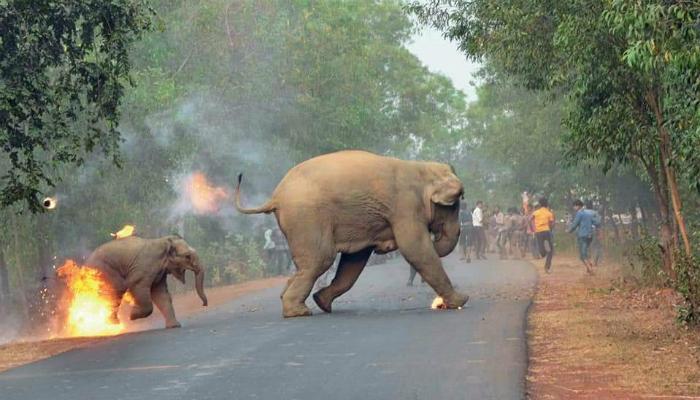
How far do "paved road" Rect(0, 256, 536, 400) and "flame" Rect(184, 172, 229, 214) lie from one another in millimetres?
13693

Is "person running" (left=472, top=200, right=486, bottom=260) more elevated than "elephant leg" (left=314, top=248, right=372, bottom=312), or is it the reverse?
"person running" (left=472, top=200, right=486, bottom=260)

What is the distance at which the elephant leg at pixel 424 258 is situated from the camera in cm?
1683

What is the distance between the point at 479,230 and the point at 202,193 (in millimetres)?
11284

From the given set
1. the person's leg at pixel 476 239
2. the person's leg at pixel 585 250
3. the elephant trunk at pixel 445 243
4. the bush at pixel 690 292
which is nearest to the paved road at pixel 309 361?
A: the elephant trunk at pixel 445 243

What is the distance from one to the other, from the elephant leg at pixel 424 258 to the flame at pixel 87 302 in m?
4.18

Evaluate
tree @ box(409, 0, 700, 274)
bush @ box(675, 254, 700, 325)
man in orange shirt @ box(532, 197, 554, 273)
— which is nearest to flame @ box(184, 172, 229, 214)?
man in orange shirt @ box(532, 197, 554, 273)

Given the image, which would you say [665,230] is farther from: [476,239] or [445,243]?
[476,239]

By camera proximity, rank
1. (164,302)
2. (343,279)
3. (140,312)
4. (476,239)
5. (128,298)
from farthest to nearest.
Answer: (476,239), (128,298), (343,279), (164,302), (140,312)

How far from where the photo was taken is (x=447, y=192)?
17406 mm

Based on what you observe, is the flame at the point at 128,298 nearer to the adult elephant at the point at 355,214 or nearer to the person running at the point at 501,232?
the adult elephant at the point at 355,214

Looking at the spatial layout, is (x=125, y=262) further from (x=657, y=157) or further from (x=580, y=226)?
(x=580, y=226)

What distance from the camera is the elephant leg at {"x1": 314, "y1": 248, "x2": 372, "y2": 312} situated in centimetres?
1741

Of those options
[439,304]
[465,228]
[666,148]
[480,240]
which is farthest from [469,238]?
[666,148]

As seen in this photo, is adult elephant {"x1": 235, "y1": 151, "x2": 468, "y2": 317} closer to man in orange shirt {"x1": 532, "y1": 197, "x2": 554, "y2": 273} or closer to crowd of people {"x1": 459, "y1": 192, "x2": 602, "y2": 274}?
crowd of people {"x1": 459, "y1": 192, "x2": 602, "y2": 274}
